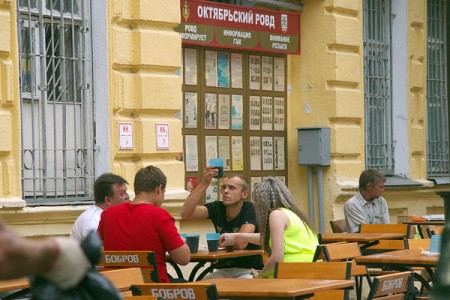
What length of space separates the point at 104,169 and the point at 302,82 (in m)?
4.14

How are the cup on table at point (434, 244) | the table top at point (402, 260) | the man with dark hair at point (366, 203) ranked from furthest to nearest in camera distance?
the man with dark hair at point (366, 203) < the cup on table at point (434, 244) < the table top at point (402, 260)

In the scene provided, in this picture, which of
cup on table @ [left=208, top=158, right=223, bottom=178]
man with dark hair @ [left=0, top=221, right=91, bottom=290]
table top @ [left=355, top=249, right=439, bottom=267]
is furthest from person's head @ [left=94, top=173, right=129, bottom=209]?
man with dark hair @ [left=0, top=221, right=91, bottom=290]

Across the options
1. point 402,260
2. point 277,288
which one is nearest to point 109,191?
point 402,260

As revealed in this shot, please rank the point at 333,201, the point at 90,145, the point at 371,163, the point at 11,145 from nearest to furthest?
1. the point at 11,145
2. the point at 90,145
3. the point at 333,201
4. the point at 371,163

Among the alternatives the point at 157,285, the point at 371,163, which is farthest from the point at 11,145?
the point at 371,163

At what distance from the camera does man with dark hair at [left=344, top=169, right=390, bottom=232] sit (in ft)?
40.4

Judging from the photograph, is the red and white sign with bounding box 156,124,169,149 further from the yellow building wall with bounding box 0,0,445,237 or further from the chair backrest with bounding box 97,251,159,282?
the chair backrest with bounding box 97,251,159,282

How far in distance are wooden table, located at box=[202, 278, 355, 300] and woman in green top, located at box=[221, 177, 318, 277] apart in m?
1.29

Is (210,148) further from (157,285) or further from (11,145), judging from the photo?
(157,285)

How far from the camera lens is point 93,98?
1102cm

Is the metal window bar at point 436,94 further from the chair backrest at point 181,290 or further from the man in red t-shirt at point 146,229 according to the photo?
the chair backrest at point 181,290

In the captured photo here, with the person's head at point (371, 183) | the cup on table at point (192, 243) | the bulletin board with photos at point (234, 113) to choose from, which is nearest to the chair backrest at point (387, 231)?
the person's head at point (371, 183)

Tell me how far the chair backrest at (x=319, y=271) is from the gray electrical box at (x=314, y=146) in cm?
715

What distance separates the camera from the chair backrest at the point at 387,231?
10446 millimetres
